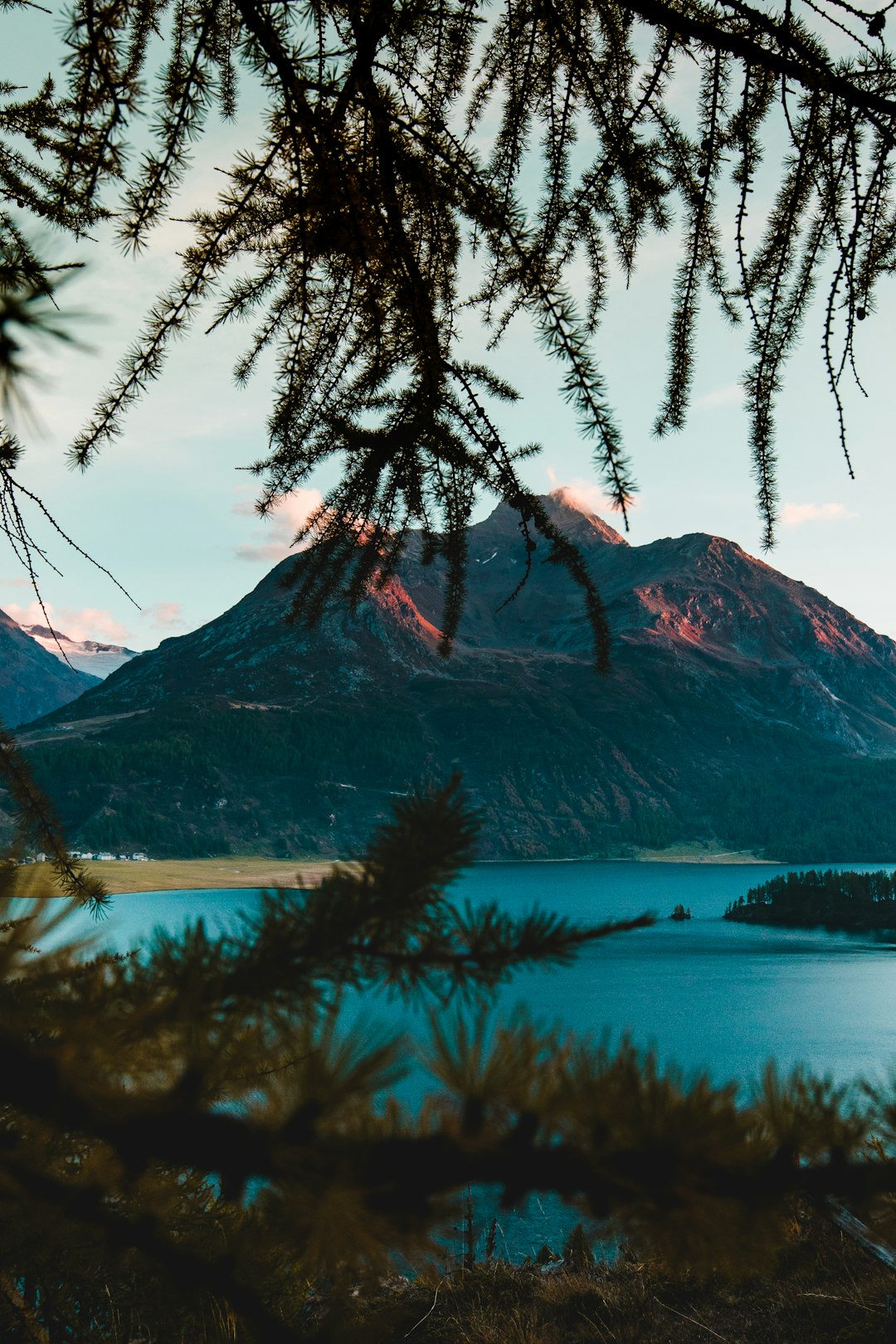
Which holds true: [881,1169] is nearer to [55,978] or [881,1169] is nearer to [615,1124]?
[615,1124]

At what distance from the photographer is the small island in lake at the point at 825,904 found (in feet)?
327

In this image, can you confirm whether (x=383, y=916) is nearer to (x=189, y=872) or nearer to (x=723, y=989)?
(x=723, y=989)

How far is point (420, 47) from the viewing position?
9.20 feet

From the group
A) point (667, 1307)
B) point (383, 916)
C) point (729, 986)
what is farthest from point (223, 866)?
point (383, 916)

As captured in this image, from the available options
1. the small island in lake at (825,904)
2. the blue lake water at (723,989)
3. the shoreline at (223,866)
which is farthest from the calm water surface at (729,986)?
the shoreline at (223,866)

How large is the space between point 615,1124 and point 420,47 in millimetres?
3081

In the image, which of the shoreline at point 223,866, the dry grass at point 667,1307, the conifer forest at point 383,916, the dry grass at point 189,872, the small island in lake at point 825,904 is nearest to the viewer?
the conifer forest at point 383,916

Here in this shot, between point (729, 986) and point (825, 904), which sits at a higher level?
point (825, 904)

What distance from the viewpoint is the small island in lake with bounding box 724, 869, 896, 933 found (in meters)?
99.8

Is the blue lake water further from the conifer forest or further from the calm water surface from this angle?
the conifer forest

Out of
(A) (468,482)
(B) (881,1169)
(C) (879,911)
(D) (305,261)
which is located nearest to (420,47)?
(D) (305,261)

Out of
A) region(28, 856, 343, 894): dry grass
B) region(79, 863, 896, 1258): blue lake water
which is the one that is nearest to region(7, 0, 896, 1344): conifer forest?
region(79, 863, 896, 1258): blue lake water

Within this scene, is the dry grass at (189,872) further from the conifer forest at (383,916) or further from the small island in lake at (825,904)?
the conifer forest at (383,916)

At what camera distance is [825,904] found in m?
104
